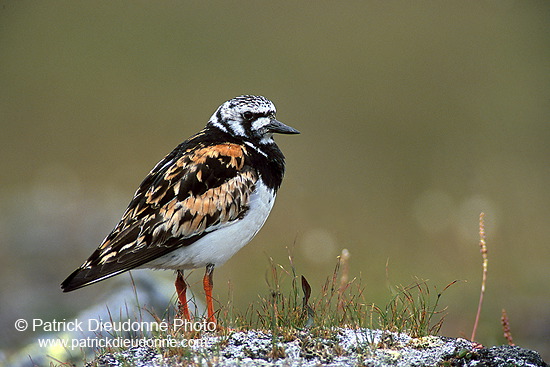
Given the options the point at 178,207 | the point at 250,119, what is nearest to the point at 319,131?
the point at 250,119

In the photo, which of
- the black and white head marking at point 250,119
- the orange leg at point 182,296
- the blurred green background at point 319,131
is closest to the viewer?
the orange leg at point 182,296

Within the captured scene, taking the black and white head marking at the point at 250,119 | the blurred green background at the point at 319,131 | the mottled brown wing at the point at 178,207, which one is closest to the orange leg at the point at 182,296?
the mottled brown wing at the point at 178,207

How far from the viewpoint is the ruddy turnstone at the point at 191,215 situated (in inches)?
300

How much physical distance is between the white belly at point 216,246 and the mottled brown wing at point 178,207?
0.06 m

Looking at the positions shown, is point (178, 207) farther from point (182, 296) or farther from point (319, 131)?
point (319, 131)

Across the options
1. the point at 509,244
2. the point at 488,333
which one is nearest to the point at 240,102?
the point at 488,333

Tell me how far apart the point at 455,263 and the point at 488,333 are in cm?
291

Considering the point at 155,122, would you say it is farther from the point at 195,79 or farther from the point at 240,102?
the point at 240,102

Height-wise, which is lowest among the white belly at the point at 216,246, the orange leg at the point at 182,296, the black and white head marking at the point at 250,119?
the orange leg at the point at 182,296

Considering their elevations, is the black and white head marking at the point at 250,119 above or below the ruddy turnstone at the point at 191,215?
above

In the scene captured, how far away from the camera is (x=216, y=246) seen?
778 cm

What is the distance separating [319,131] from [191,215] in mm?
12234

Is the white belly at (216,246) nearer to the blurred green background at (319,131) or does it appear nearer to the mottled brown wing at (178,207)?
the mottled brown wing at (178,207)

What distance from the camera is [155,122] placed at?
21.0 m
